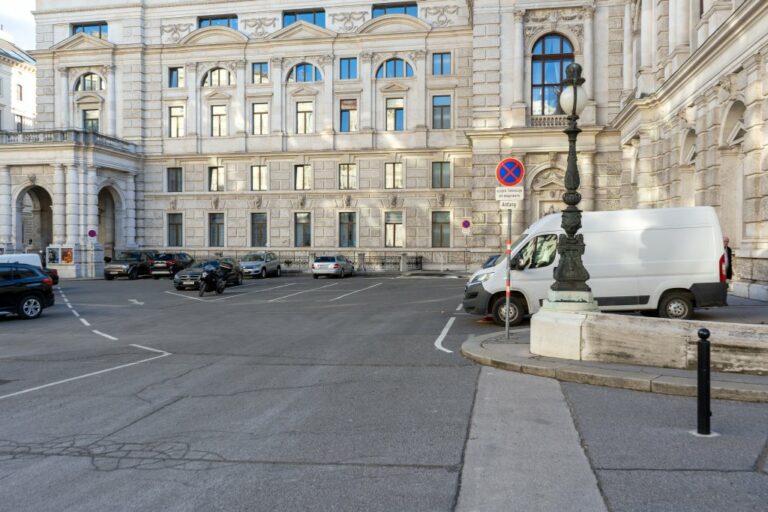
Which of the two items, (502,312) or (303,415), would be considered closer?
(303,415)

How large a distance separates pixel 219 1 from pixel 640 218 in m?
39.8

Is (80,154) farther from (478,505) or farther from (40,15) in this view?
(478,505)

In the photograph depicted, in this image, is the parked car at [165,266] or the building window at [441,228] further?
the building window at [441,228]

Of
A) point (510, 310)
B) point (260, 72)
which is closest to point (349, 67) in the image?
point (260, 72)

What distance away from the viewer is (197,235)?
45.0 meters

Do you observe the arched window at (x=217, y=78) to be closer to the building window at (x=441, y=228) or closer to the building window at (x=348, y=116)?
the building window at (x=348, y=116)

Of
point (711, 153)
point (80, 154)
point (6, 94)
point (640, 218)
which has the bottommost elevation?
point (640, 218)

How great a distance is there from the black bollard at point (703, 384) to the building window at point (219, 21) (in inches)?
1784

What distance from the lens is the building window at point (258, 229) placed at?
44.2m

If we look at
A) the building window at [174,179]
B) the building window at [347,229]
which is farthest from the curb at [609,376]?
the building window at [174,179]

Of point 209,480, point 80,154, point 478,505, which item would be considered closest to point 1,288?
point 209,480

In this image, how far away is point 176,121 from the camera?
150 feet

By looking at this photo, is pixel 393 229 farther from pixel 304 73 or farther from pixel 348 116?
pixel 304 73

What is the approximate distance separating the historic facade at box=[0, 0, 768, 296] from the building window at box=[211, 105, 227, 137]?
0.17m
